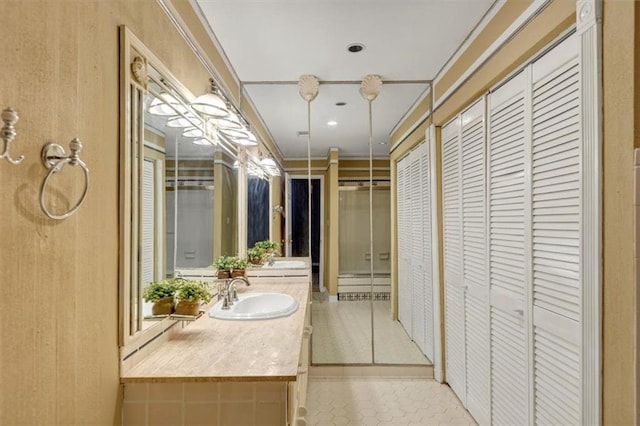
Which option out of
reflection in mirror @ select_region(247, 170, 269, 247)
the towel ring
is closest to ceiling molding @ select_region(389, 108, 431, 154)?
reflection in mirror @ select_region(247, 170, 269, 247)

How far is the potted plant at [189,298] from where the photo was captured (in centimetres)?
147

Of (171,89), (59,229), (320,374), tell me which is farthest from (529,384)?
(171,89)

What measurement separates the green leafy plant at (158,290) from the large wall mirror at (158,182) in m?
0.03

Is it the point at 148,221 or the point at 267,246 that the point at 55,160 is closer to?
the point at 148,221

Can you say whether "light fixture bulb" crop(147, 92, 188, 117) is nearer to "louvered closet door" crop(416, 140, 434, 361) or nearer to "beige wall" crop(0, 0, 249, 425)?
"beige wall" crop(0, 0, 249, 425)

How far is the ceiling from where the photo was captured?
6.31 feet

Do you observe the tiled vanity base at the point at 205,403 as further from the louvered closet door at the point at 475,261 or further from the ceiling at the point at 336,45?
the ceiling at the point at 336,45

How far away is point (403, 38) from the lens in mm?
2258

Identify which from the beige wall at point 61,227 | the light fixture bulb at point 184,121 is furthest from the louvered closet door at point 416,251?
the beige wall at point 61,227

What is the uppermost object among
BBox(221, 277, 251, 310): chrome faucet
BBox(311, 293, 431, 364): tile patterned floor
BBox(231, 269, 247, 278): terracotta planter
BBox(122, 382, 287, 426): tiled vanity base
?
BBox(231, 269, 247, 278): terracotta planter

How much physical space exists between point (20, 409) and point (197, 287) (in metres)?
0.79

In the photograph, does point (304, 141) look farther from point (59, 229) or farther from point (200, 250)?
point (59, 229)

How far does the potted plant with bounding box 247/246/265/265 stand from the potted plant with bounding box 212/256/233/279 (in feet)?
2.76

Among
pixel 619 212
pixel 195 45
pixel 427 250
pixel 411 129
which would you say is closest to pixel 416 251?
pixel 427 250
